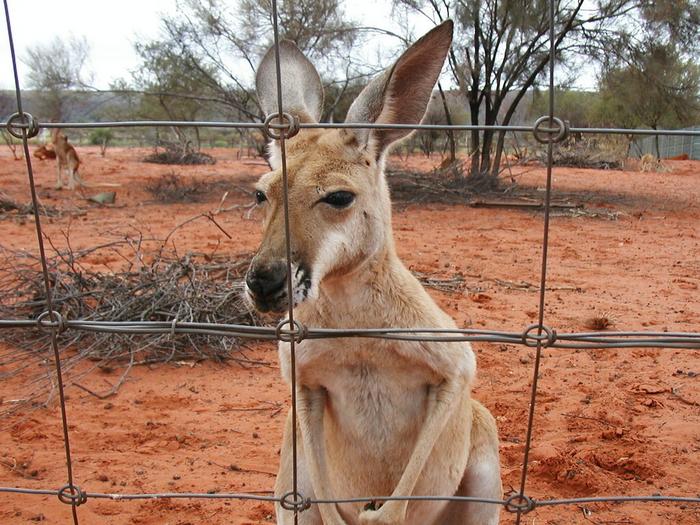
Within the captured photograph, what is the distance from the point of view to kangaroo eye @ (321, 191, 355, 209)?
201 cm

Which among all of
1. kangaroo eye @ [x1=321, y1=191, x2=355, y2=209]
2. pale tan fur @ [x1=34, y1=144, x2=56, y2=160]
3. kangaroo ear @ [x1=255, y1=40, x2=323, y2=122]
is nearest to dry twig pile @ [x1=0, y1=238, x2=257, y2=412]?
kangaroo ear @ [x1=255, y1=40, x2=323, y2=122]

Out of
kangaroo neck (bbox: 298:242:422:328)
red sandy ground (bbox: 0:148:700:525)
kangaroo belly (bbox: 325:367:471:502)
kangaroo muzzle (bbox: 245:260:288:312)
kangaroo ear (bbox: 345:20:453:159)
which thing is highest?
kangaroo ear (bbox: 345:20:453:159)

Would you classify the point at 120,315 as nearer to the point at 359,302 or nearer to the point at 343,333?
the point at 359,302

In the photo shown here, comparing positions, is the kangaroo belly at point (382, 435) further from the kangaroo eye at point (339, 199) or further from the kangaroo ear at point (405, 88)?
the kangaroo ear at point (405, 88)

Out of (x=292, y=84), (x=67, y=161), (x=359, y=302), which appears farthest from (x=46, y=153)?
(x=359, y=302)

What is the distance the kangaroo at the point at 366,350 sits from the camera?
1980 mm

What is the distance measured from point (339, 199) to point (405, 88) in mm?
400

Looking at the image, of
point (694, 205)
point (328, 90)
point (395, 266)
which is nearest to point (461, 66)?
point (328, 90)

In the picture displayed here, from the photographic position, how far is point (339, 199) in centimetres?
202

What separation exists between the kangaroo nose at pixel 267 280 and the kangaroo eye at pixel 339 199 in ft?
1.17

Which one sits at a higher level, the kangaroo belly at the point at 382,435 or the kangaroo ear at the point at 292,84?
the kangaroo ear at the point at 292,84

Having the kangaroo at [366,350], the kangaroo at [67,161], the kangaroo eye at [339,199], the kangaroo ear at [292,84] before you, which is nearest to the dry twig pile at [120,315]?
the kangaroo ear at [292,84]

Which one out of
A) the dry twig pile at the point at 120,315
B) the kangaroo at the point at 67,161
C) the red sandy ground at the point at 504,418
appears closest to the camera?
the red sandy ground at the point at 504,418

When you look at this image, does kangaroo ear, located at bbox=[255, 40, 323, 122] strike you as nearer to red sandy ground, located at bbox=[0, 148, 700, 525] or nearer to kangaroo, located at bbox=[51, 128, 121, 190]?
red sandy ground, located at bbox=[0, 148, 700, 525]
